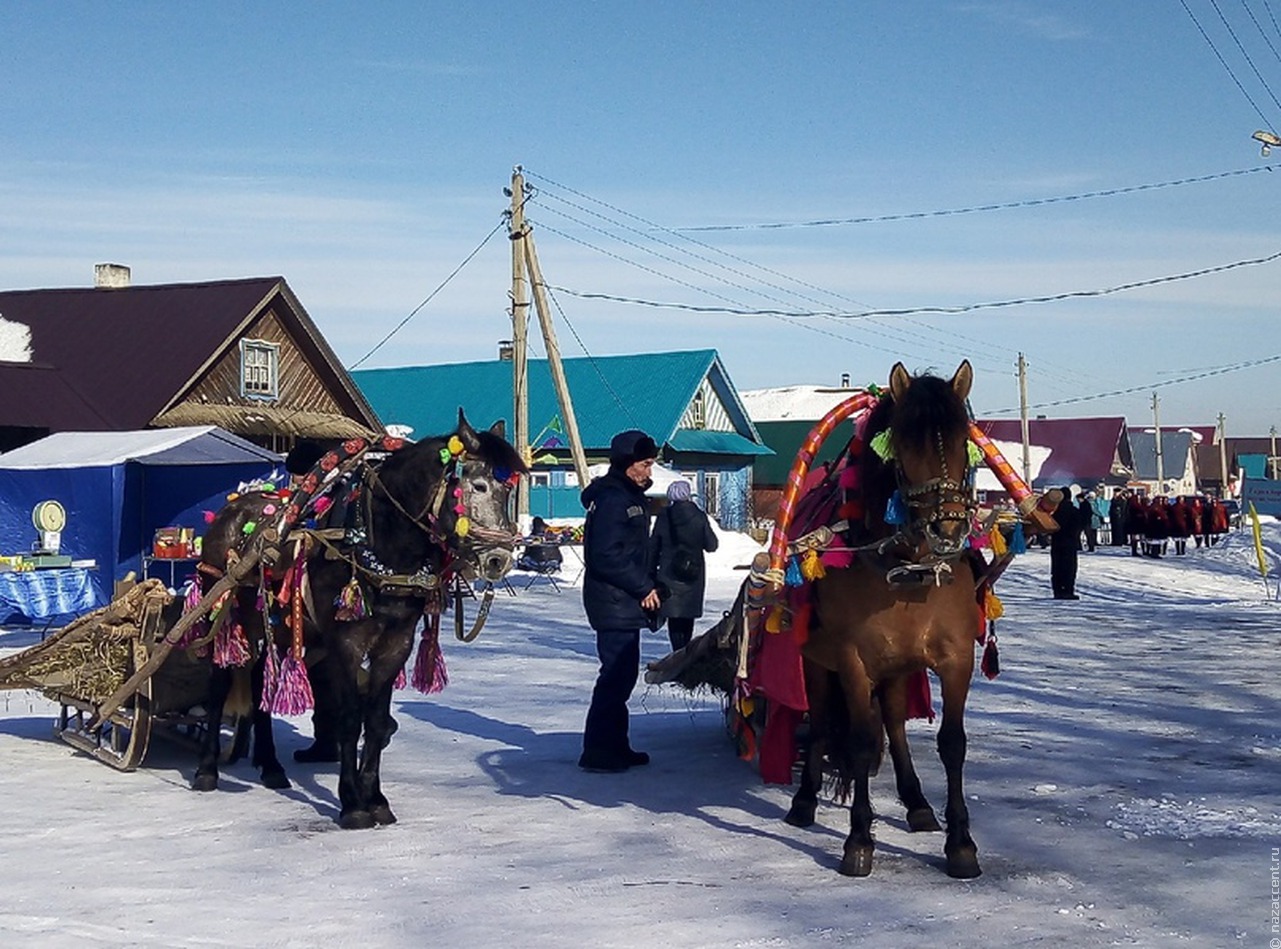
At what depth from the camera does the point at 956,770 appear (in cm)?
608

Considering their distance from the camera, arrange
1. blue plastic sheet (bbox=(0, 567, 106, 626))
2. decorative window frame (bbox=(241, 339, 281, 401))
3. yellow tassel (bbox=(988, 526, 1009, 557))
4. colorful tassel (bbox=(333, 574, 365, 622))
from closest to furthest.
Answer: yellow tassel (bbox=(988, 526, 1009, 557)) < colorful tassel (bbox=(333, 574, 365, 622)) < blue plastic sheet (bbox=(0, 567, 106, 626)) < decorative window frame (bbox=(241, 339, 281, 401))

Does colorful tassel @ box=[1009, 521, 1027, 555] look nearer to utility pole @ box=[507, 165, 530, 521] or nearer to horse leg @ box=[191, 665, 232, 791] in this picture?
horse leg @ box=[191, 665, 232, 791]

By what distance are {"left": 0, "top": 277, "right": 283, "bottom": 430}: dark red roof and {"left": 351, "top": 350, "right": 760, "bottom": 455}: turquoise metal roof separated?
1106 cm

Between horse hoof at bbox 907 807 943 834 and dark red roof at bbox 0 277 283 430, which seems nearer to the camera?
horse hoof at bbox 907 807 943 834

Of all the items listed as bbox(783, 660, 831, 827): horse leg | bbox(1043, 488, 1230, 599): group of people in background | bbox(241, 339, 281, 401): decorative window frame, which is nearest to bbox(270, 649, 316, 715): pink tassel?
bbox(783, 660, 831, 827): horse leg

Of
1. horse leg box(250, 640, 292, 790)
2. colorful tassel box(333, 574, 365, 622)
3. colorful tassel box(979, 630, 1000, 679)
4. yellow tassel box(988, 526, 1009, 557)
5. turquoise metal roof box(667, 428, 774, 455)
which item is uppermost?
turquoise metal roof box(667, 428, 774, 455)

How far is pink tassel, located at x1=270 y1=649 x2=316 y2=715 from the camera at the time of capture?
7379 millimetres

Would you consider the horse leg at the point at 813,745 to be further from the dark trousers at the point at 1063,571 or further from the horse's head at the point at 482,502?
the dark trousers at the point at 1063,571

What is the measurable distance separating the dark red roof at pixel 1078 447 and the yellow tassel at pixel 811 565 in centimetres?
6125

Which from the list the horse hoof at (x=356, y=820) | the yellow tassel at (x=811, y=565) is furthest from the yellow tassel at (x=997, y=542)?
the horse hoof at (x=356, y=820)

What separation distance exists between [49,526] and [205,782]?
12.0 meters

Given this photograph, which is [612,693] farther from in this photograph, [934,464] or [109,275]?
[109,275]

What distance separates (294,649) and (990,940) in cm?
391

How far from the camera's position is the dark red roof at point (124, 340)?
2516cm
